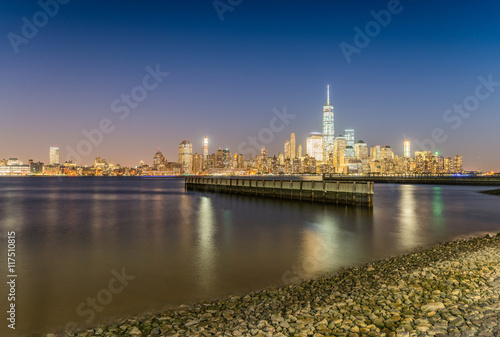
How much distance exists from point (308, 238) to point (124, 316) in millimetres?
11629

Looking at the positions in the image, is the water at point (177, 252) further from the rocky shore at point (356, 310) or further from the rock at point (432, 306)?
the rock at point (432, 306)

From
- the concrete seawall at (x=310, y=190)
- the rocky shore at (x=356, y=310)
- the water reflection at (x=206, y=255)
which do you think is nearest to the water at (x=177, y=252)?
the water reflection at (x=206, y=255)

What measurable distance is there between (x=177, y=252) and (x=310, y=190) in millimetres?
23686

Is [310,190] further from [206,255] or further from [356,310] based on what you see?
[356,310]

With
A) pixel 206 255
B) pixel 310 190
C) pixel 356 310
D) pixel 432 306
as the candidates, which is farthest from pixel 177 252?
pixel 310 190

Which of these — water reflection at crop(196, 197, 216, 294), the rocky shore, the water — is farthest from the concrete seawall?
the rocky shore

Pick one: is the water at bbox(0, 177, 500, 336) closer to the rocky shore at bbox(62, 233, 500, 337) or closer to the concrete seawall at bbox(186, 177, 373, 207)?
the rocky shore at bbox(62, 233, 500, 337)

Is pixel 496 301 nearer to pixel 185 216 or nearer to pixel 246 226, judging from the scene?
pixel 246 226

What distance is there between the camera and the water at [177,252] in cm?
910

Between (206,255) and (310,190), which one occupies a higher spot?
(310,190)

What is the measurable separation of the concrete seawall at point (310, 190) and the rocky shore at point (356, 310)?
21.3m

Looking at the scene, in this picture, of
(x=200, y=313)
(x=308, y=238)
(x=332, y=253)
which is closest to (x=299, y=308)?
(x=200, y=313)

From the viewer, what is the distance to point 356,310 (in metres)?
7.11

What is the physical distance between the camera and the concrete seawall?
3142cm
